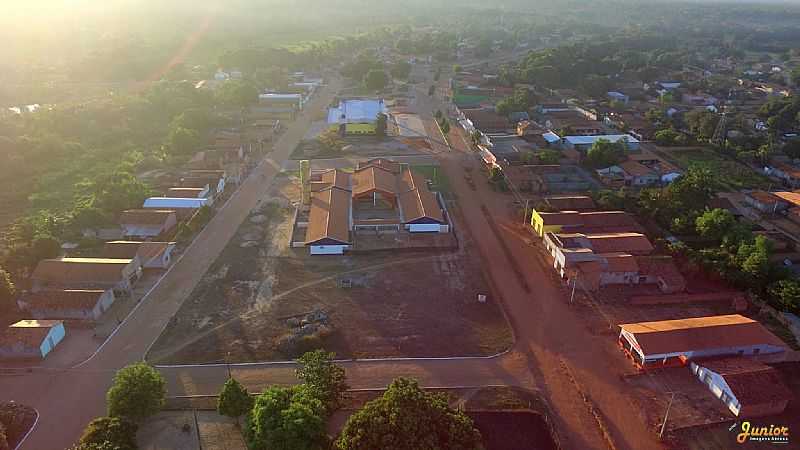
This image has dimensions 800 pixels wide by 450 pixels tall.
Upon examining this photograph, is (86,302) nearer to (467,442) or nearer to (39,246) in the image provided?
(39,246)

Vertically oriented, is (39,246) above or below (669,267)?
above

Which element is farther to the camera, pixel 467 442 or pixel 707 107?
pixel 707 107

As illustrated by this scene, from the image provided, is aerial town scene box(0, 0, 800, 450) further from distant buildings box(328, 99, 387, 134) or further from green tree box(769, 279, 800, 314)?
distant buildings box(328, 99, 387, 134)

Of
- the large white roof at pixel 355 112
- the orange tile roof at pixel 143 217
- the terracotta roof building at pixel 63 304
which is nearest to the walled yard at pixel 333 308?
the terracotta roof building at pixel 63 304

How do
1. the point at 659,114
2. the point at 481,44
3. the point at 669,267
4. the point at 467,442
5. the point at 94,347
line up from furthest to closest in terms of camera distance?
the point at 481,44, the point at 659,114, the point at 669,267, the point at 94,347, the point at 467,442

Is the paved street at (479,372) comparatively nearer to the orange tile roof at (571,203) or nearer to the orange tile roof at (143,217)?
the orange tile roof at (143,217)

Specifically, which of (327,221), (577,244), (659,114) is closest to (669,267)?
(577,244)

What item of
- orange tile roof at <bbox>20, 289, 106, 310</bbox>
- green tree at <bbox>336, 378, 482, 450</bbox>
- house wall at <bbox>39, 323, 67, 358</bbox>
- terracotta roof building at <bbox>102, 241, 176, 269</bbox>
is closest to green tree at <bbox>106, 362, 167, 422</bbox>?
house wall at <bbox>39, 323, 67, 358</bbox>

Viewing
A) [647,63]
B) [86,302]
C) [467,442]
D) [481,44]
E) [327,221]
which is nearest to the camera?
[467,442]
